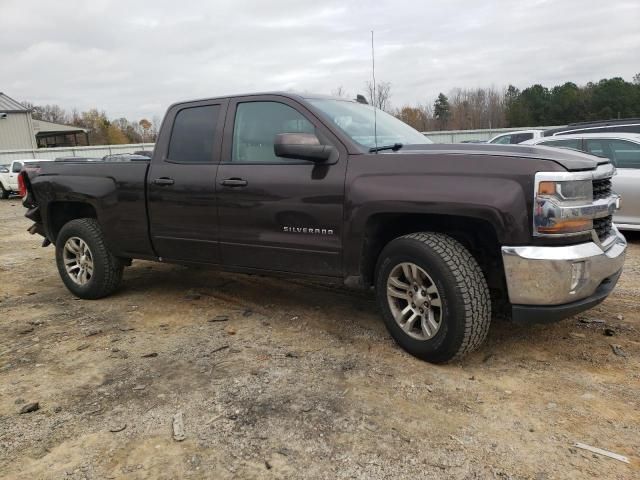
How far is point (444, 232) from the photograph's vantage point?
363 centimetres

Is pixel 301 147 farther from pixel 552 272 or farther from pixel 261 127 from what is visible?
pixel 552 272

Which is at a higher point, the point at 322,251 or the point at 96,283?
the point at 322,251

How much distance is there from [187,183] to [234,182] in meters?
0.53

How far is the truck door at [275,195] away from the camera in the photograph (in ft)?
12.5

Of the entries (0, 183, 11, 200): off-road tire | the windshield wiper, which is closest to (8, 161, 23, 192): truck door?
(0, 183, 11, 200): off-road tire

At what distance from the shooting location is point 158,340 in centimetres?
419

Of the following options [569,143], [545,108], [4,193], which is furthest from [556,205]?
[545,108]

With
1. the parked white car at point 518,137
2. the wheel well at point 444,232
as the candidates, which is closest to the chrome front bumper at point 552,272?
the wheel well at point 444,232

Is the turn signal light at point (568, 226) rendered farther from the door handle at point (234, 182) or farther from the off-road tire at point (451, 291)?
the door handle at point (234, 182)

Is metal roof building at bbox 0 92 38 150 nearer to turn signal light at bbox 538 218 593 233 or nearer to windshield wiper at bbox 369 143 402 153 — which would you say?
windshield wiper at bbox 369 143 402 153

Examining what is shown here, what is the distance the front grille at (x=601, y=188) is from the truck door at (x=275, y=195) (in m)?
1.60

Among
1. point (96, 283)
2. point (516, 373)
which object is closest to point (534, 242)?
point (516, 373)

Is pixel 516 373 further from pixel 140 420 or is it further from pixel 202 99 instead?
pixel 202 99

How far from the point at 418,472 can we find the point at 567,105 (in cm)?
4688
